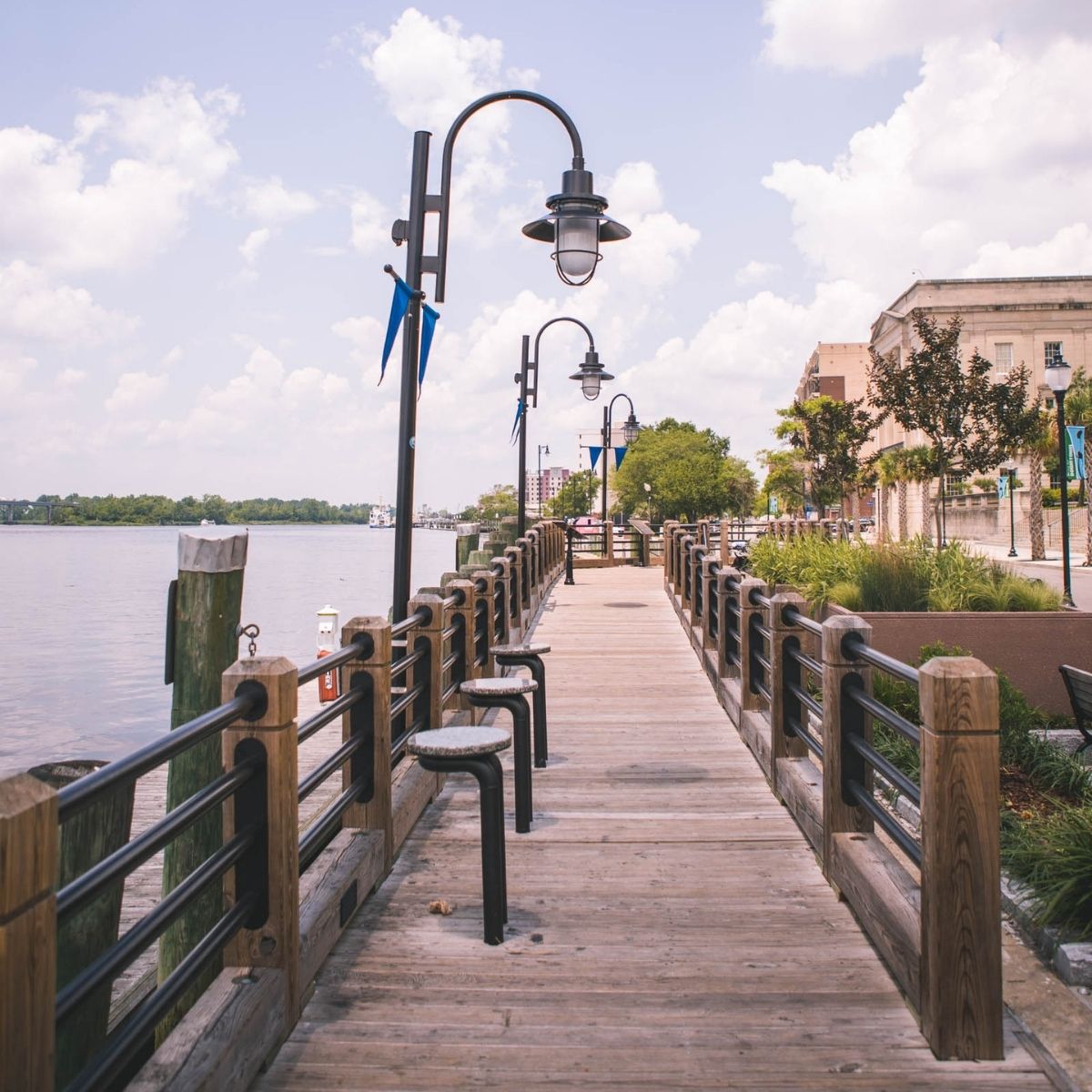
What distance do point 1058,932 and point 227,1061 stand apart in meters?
3.53

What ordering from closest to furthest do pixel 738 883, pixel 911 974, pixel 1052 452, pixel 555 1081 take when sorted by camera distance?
pixel 555 1081, pixel 911 974, pixel 738 883, pixel 1052 452

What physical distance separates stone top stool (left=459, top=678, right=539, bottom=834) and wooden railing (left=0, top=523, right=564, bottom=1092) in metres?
0.48

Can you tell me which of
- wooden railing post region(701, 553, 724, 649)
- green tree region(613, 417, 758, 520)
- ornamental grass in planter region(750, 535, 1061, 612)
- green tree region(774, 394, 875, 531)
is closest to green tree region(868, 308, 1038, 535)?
ornamental grass in planter region(750, 535, 1061, 612)

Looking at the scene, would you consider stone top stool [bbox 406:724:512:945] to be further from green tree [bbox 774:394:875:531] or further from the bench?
green tree [bbox 774:394:875:531]

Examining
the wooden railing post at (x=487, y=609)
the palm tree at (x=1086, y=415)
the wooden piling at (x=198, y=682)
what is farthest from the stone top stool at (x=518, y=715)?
the palm tree at (x=1086, y=415)

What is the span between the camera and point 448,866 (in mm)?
5625

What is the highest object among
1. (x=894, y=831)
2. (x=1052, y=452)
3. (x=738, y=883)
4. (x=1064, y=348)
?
(x=1064, y=348)

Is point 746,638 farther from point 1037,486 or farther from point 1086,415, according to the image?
point 1037,486

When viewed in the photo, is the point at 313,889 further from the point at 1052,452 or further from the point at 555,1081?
the point at 1052,452

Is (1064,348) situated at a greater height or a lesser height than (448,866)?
greater

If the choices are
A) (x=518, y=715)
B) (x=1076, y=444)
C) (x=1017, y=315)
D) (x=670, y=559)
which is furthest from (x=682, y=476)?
(x=518, y=715)

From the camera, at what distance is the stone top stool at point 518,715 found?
624cm

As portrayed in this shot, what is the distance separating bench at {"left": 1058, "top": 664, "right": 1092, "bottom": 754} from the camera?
902 cm

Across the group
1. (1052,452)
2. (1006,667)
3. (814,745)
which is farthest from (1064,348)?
(814,745)
